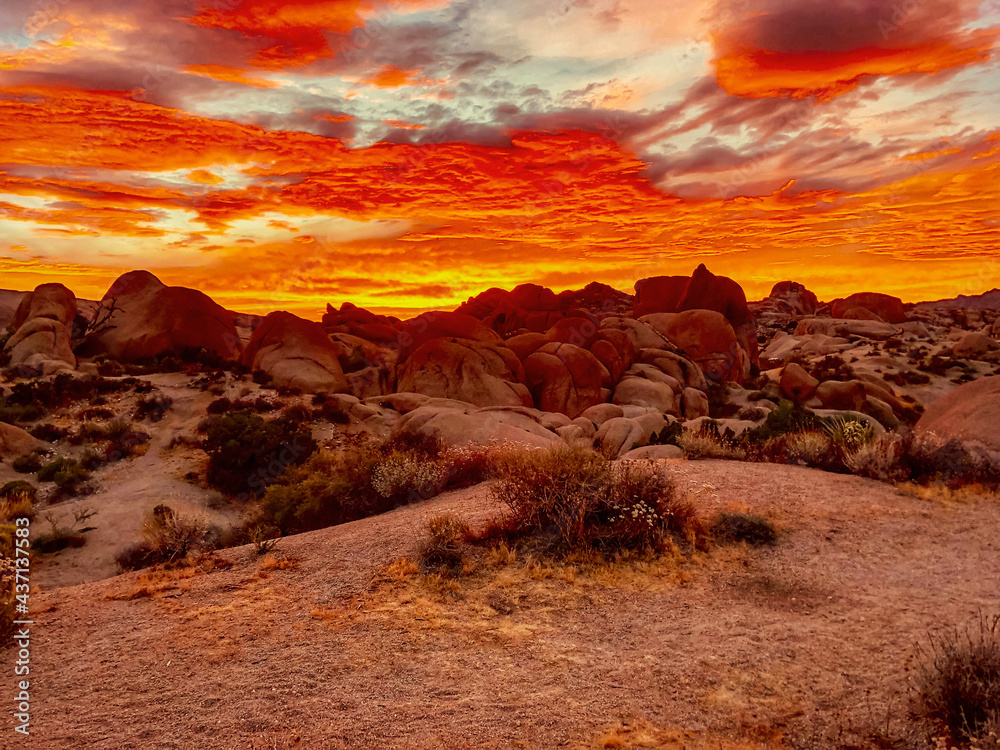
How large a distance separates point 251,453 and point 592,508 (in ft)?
51.1

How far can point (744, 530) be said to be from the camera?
9992 mm

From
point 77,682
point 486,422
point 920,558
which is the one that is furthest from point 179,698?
point 486,422

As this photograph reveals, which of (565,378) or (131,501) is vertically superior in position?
(565,378)

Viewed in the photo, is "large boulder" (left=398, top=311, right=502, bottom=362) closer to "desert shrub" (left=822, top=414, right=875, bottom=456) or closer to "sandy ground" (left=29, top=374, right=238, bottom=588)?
"sandy ground" (left=29, top=374, right=238, bottom=588)

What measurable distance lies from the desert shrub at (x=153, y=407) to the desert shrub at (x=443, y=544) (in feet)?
73.7

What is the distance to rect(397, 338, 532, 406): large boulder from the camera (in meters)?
32.3

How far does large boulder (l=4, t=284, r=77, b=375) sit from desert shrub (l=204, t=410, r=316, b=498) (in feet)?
51.7

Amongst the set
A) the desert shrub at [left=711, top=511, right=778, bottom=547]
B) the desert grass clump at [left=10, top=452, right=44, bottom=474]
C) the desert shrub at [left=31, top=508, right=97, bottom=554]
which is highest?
the desert shrub at [left=711, top=511, right=778, bottom=547]

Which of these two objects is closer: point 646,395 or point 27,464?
point 27,464

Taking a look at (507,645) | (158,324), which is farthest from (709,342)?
(507,645)

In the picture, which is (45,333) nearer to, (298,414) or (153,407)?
(153,407)

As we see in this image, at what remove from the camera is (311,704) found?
585cm

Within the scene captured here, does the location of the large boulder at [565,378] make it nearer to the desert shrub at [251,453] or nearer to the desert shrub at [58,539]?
the desert shrub at [251,453]

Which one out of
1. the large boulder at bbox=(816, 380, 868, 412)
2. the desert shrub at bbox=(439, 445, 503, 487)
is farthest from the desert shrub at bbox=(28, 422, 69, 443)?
the large boulder at bbox=(816, 380, 868, 412)
